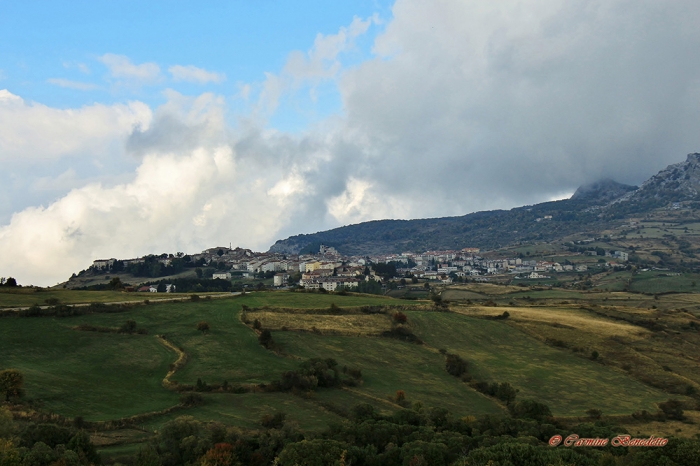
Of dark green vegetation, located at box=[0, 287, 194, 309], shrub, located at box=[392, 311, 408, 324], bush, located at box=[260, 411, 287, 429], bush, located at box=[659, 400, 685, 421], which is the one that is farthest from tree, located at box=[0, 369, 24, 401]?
bush, located at box=[659, 400, 685, 421]

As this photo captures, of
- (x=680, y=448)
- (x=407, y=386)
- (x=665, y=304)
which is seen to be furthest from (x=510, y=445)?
(x=665, y=304)

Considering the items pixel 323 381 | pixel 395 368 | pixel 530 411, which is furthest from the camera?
pixel 395 368

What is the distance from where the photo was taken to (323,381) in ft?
189

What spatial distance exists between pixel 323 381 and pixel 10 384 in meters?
26.3

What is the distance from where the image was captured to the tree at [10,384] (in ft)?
145

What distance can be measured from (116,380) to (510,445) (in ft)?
114

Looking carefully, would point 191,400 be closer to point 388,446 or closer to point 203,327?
point 388,446

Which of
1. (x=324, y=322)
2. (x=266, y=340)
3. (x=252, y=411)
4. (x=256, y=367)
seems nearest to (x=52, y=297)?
(x=266, y=340)

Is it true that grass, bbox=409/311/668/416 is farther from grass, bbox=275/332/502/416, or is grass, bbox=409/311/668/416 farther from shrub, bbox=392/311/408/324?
grass, bbox=275/332/502/416

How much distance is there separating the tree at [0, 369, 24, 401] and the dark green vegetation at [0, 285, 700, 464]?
660mm

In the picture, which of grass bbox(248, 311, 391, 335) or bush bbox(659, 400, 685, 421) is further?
grass bbox(248, 311, 391, 335)

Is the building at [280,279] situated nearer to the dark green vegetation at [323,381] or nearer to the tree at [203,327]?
the dark green vegetation at [323,381]

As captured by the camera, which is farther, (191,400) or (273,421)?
(191,400)

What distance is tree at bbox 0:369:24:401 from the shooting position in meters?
44.2
